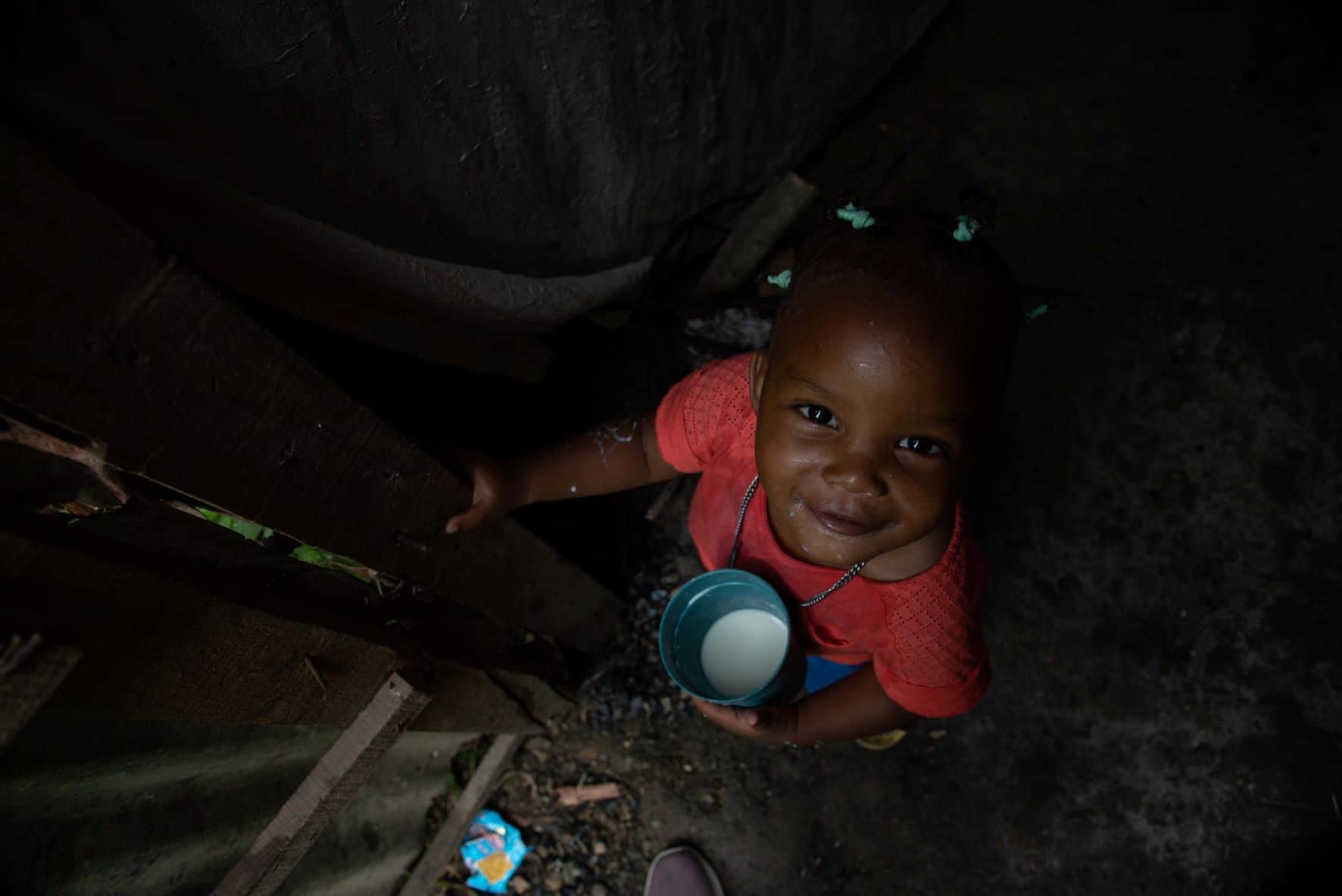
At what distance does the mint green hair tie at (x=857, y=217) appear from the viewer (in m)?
1.48

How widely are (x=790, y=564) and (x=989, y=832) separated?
1.62 meters

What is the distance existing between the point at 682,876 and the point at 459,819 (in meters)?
0.81

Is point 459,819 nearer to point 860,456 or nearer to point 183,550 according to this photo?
point 183,550

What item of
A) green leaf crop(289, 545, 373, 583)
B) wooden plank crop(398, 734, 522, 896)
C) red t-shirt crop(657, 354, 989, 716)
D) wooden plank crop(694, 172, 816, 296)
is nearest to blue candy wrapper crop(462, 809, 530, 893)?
wooden plank crop(398, 734, 522, 896)

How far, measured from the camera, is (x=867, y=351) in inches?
51.8

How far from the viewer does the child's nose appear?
53.2 inches

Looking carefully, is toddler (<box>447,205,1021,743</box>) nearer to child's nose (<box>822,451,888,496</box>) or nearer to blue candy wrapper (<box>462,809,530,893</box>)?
child's nose (<box>822,451,888,496</box>)

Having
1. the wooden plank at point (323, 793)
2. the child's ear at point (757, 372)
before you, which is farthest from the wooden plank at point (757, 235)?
the wooden plank at point (323, 793)

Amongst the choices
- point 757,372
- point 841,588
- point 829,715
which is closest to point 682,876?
point 829,715

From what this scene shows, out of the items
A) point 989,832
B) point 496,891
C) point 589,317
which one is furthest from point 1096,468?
point 496,891

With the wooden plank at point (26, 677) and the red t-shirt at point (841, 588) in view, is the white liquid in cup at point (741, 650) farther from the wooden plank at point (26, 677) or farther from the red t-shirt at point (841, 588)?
the wooden plank at point (26, 677)

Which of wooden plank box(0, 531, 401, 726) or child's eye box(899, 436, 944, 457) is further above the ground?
wooden plank box(0, 531, 401, 726)

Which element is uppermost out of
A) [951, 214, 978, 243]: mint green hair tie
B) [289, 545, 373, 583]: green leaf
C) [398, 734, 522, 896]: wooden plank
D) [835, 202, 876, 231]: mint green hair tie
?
[835, 202, 876, 231]: mint green hair tie

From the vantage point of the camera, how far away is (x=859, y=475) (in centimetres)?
135
